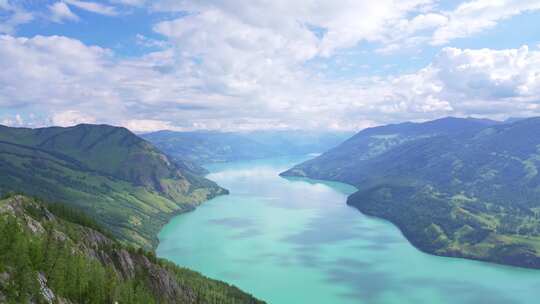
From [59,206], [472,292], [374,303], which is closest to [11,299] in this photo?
[59,206]

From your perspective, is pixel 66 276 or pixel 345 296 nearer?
pixel 66 276

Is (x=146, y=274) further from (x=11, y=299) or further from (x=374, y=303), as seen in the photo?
(x=374, y=303)

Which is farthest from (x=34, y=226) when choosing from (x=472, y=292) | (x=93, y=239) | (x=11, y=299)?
(x=472, y=292)

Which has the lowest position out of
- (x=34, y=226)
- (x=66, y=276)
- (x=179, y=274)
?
(x=179, y=274)

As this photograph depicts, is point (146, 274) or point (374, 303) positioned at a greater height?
point (146, 274)

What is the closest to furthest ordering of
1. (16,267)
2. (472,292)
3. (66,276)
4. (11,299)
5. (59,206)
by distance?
(11,299), (16,267), (66,276), (59,206), (472,292)

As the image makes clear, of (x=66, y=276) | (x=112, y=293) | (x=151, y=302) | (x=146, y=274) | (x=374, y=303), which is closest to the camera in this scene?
(x=66, y=276)
